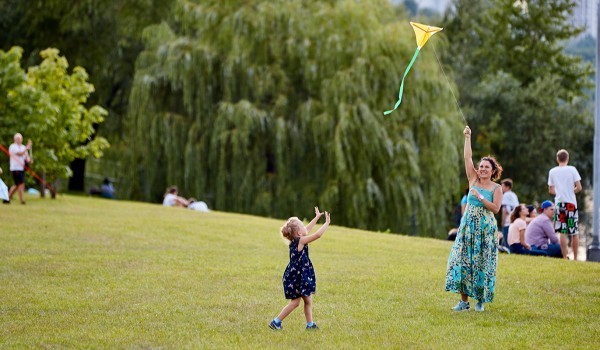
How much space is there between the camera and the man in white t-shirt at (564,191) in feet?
59.7

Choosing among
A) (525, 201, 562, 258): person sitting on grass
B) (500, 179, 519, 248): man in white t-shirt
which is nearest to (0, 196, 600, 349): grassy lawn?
(525, 201, 562, 258): person sitting on grass

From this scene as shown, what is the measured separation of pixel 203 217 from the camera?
2681cm

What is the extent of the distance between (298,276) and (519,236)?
992cm

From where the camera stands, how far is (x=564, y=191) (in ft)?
60.1

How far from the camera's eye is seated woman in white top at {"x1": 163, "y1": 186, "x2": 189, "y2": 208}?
1272 inches

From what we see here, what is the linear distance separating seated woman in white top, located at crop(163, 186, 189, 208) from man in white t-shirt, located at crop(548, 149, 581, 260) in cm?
→ 1606

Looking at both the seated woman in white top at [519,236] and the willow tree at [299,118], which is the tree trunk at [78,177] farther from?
the seated woman in white top at [519,236]

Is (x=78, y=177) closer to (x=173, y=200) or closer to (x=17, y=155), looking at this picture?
(x=173, y=200)

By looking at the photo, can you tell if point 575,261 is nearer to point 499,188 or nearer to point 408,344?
point 499,188

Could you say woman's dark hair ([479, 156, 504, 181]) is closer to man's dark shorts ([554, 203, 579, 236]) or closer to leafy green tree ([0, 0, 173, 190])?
man's dark shorts ([554, 203, 579, 236])

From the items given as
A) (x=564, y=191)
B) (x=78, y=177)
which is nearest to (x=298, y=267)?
(x=564, y=191)

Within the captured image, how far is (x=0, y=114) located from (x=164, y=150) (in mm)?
5900

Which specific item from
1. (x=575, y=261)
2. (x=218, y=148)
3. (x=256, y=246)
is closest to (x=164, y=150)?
(x=218, y=148)

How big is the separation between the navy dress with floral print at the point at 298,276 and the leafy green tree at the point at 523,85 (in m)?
38.0
